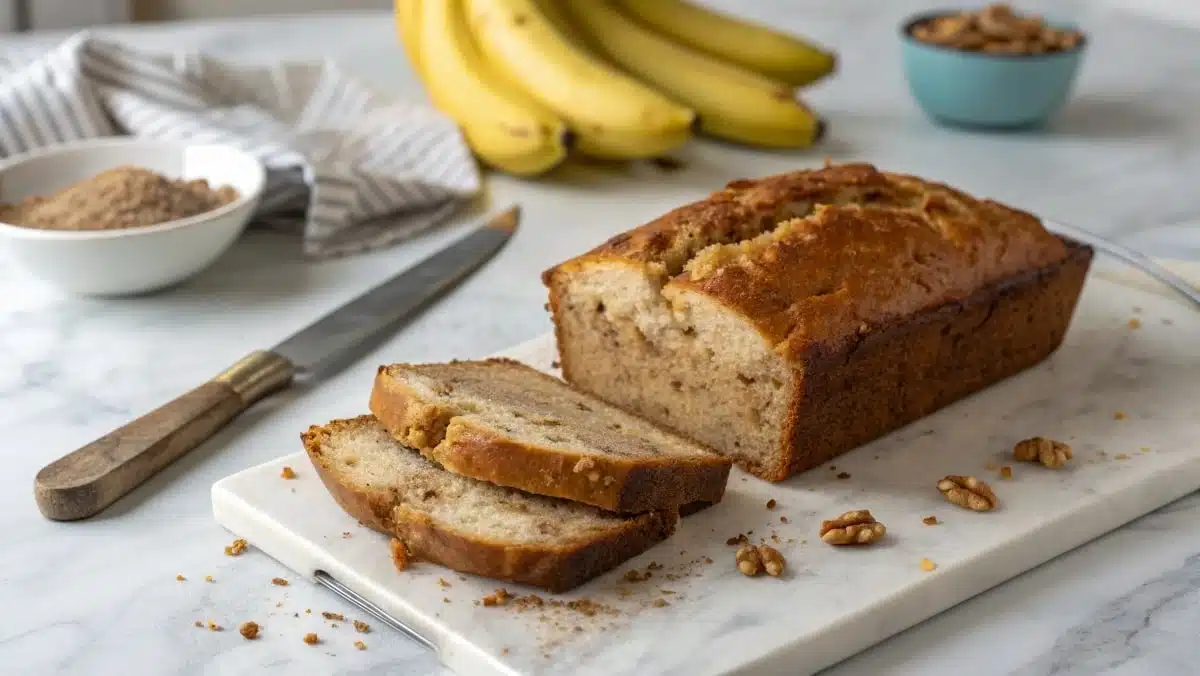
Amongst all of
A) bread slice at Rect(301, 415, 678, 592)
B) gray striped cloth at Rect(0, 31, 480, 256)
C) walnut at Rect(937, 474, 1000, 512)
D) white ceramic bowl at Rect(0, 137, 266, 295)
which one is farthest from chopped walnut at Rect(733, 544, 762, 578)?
gray striped cloth at Rect(0, 31, 480, 256)

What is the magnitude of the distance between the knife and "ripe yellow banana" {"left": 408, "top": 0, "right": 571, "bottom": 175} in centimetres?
33

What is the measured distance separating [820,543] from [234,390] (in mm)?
1180

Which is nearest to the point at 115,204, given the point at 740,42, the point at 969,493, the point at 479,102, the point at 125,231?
the point at 125,231

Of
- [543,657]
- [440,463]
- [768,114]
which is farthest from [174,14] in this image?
[543,657]

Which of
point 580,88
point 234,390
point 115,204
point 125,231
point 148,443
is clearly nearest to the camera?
point 148,443

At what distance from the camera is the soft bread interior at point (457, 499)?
2035 mm

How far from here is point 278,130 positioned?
373 centimetres

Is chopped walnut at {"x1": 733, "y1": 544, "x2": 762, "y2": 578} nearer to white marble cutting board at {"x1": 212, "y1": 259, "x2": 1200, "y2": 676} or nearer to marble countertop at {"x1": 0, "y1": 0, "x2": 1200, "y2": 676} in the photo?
white marble cutting board at {"x1": 212, "y1": 259, "x2": 1200, "y2": 676}

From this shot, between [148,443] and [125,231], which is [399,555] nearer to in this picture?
[148,443]

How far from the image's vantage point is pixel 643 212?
3.70 meters

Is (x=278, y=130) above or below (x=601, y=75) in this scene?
below

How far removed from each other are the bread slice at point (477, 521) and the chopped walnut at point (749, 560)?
0.42 feet

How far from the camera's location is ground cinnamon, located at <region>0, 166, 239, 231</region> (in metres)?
3.01

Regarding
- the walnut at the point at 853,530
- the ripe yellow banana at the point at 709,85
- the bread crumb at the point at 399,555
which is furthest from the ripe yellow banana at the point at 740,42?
the bread crumb at the point at 399,555
